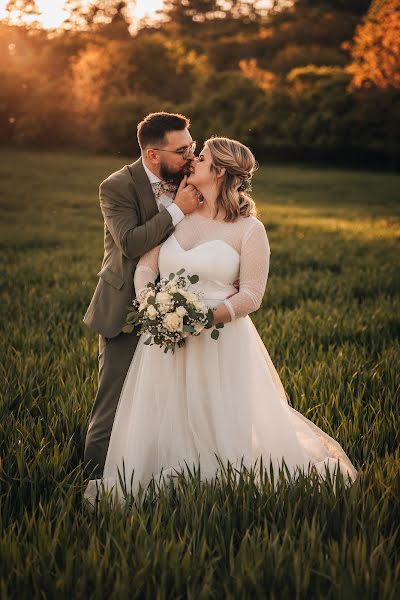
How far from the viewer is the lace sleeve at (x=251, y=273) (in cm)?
339

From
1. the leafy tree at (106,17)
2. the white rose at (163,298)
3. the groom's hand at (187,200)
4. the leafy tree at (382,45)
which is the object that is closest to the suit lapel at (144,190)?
the groom's hand at (187,200)

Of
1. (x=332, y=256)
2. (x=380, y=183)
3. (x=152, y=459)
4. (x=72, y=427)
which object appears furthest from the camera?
(x=380, y=183)

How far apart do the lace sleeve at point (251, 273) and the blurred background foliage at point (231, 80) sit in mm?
25188

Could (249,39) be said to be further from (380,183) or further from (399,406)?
(399,406)

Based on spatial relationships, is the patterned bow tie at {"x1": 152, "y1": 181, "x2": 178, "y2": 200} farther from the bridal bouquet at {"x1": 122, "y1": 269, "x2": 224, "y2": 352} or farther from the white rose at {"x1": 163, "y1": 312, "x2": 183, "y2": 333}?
the white rose at {"x1": 163, "y1": 312, "x2": 183, "y2": 333}

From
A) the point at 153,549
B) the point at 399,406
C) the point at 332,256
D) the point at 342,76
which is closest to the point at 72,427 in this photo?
the point at 153,549

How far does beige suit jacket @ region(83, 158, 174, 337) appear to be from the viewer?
360 cm

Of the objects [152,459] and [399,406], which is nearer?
[152,459]

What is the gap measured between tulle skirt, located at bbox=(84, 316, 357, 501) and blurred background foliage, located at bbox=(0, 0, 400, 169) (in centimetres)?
2541

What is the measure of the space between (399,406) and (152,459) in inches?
72.5

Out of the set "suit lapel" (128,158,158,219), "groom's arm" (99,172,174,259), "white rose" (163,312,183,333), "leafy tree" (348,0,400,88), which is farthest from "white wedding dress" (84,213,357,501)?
"leafy tree" (348,0,400,88)

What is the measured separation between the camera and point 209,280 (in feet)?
11.5

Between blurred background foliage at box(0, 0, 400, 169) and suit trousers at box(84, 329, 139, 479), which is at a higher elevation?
blurred background foliage at box(0, 0, 400, 169)

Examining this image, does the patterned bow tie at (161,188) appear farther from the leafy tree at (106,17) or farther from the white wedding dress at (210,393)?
the leafy tree at (106,17)
